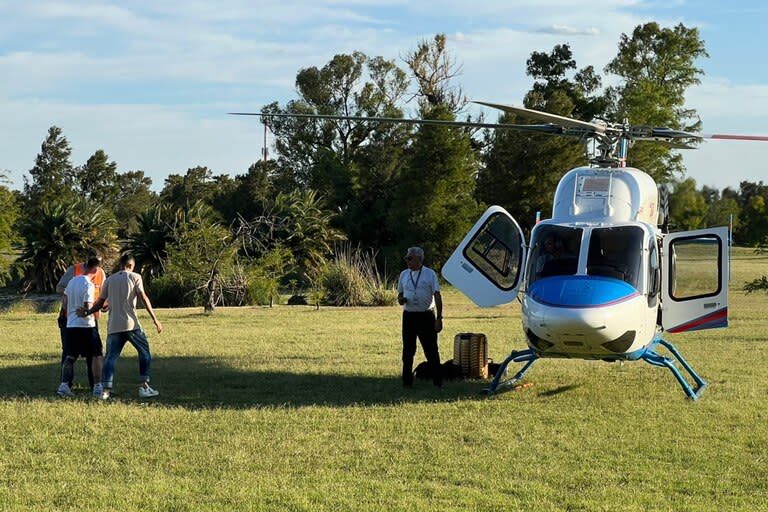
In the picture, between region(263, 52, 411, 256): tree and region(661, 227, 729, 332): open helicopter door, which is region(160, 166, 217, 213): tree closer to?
region(263, 52, 411, 256): tree

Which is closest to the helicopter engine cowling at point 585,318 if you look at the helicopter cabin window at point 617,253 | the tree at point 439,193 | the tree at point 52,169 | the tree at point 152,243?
the helicopter cabin window at point 617,253

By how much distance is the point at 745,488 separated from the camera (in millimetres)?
7129

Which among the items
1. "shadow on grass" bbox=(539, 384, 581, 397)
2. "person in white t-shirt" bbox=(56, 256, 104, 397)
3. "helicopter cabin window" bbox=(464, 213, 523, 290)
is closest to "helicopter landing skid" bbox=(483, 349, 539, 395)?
"shadow on grass" bbox=(539, 384, 581, 397)

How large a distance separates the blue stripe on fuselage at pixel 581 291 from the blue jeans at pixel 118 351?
446cm

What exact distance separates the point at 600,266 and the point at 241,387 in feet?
15.0

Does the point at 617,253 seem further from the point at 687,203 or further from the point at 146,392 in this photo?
the point at 687,203

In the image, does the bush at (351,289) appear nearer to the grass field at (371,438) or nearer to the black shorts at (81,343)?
the grass field at (371,438)

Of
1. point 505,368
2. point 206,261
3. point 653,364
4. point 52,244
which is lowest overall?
point 505,368

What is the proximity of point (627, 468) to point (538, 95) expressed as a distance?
39446mm

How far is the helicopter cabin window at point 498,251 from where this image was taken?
11633mm

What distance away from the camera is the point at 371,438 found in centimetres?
871

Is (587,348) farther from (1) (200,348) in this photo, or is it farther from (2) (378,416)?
(1) (200,348)

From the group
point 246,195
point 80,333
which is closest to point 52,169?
point 246,195

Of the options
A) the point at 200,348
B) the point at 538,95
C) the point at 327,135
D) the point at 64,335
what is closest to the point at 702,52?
the point at 538,95
